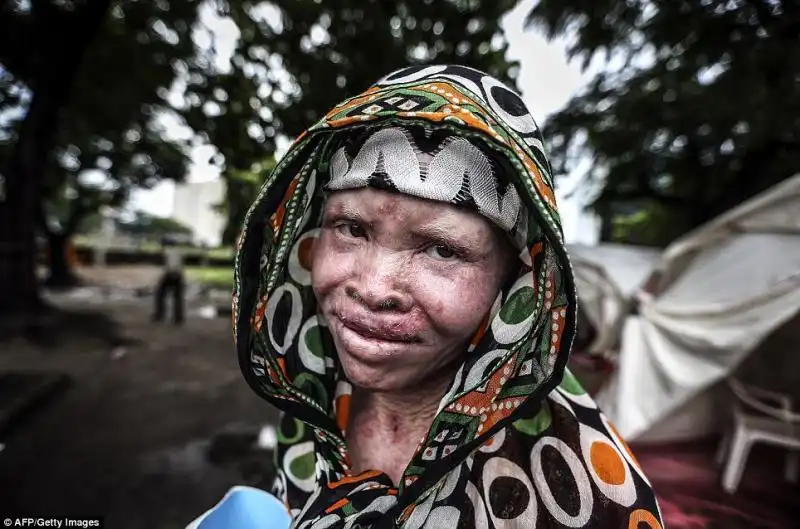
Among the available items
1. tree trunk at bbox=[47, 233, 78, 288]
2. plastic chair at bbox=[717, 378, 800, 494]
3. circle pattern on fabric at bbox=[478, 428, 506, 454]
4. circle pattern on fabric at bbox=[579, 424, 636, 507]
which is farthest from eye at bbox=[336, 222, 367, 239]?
tree trunk at bbox=[47, 233, 78, 288]

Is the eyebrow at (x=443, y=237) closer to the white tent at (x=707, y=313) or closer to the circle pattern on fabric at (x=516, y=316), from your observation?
the circle pattern on fabric at (x=516, y=316)

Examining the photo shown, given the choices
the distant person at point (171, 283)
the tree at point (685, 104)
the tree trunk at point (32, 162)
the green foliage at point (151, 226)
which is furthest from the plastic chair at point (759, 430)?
the green foliage at point (151, 226)

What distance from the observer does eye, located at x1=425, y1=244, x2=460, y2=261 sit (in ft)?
2.86

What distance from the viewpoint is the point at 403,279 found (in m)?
0.85

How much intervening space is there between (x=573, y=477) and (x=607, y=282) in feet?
16.0

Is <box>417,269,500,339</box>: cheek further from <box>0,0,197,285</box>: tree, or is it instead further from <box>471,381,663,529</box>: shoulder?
<box>0,0,197,285</box>: tree

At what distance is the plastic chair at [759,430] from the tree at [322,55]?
3.54m

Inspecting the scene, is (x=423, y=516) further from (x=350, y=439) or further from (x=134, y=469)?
(x=134, y=469)

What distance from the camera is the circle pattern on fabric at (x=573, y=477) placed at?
0.90m

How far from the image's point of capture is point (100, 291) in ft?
50.1

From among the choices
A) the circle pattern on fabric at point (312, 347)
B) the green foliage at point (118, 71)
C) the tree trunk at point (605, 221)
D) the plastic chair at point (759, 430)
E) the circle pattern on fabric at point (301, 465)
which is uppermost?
the green foliage at point (118, 71)

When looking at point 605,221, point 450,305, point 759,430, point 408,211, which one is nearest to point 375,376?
point 450,305

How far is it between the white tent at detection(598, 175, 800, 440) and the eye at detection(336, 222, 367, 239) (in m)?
3.55

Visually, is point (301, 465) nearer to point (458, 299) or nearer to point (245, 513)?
point (245, 513)
